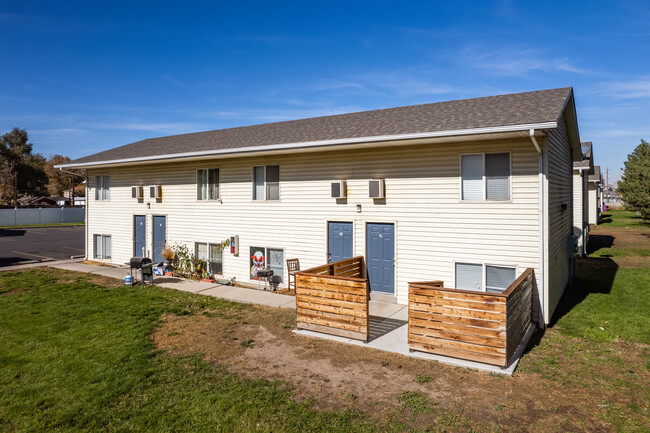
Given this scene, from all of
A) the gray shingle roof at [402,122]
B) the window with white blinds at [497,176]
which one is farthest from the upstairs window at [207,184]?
the window with white blinds at [497,176]

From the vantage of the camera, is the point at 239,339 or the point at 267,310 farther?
the point at 267,310

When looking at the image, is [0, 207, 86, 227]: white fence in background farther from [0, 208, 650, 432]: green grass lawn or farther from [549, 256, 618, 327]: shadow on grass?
[549, 256, 618, 327]: shadow on grass

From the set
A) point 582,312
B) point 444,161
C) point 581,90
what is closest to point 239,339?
point 444,161

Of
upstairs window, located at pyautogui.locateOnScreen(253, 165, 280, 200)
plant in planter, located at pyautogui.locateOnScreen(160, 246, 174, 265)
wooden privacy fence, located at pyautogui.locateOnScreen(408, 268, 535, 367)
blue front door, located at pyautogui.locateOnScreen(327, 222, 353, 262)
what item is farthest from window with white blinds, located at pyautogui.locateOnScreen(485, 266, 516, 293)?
plant in planter, located at pyautogui.locateOnScreen(160, 246, 174, 265)

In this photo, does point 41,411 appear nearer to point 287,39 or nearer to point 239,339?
point 239,339

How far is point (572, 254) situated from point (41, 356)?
13360 millimetres

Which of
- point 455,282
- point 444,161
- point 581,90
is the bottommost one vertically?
point 455,282

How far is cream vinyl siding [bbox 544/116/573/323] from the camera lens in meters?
8.36

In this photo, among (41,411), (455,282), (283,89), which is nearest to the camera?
(41,411)

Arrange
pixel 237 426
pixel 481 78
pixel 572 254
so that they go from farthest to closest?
pixel 481 78, pixel 572 254, pixel 237 426

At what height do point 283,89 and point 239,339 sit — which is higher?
point 283,89

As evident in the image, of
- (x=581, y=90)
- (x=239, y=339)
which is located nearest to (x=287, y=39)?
(x=581, y=90)

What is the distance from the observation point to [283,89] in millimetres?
23484

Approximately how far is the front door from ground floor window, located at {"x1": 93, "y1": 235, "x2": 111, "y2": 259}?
3.28 metres
